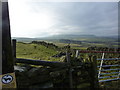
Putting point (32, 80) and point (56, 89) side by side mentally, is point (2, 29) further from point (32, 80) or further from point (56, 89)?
point (56, 89)

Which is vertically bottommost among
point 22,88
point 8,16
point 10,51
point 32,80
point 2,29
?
point 22,88

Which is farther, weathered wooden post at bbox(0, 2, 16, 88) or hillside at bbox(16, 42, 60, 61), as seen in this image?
hillside at bbox(16, 42, 60, 61)

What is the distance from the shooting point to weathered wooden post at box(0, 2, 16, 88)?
9.54ft

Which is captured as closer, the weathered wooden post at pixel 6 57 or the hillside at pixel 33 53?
the weathered wooden post at pixel 6 57

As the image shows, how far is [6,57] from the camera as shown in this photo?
9.77 ft

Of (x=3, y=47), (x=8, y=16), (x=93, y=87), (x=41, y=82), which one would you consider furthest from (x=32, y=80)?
(x=93, y=87)

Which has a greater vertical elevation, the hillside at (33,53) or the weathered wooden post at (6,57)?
the weathered wooden post at (6,57)

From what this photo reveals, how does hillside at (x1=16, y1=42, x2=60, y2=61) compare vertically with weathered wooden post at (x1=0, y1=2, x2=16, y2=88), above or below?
below

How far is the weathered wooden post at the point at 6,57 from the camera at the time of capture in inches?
114

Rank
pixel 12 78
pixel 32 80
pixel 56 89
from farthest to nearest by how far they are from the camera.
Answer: pixel 56 89
pixel 32 80
pixel 12 78

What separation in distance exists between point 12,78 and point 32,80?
0.55m

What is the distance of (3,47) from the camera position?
2.93m

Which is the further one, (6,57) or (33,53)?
(33,53)

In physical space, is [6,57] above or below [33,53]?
above
